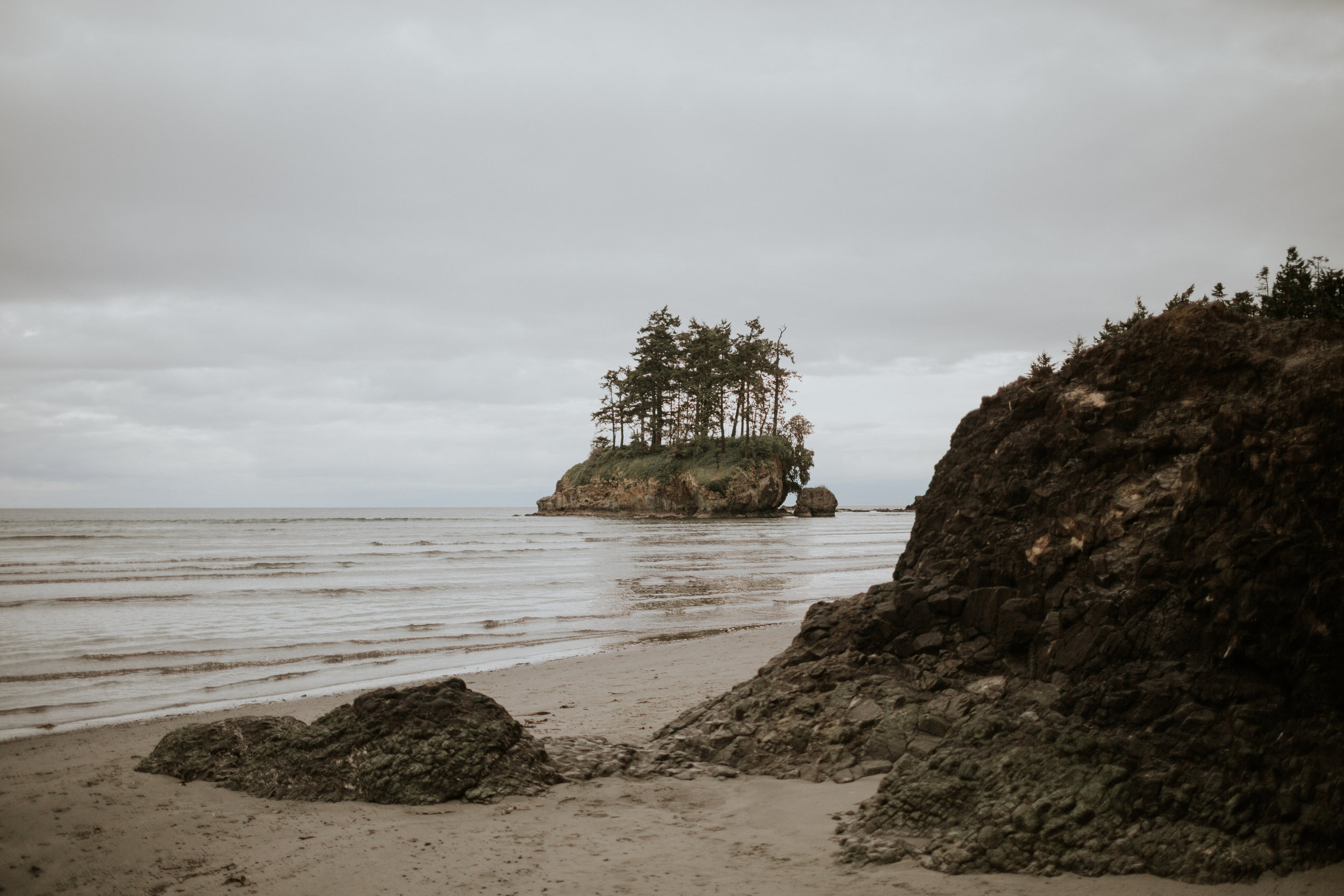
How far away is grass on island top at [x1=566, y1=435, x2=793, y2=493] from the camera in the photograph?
67.1 metres

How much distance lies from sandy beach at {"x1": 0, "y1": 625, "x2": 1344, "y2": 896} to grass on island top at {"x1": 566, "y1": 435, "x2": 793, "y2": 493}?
6179 centimetres

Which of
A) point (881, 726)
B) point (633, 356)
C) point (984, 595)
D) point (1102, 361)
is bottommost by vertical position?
point (881, 726)

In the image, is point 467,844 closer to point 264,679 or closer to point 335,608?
point 264,679

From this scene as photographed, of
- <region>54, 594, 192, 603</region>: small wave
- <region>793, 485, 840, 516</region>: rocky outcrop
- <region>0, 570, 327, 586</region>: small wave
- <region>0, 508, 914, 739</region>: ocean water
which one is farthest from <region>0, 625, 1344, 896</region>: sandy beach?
<region>793, 485, 840, 516</region>: rocky outcrop

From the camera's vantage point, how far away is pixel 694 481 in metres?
68.1

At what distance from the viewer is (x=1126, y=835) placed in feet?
11.1

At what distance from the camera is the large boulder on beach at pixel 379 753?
4.71 meters

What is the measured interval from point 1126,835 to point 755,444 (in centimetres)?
6596

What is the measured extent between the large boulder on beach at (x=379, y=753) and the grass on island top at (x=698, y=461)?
61.4 meters

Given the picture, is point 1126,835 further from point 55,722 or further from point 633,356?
point 633,356

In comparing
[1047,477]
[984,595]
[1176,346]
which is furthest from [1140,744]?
[1176,346]

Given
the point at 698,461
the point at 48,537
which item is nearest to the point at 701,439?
the point at 698,461

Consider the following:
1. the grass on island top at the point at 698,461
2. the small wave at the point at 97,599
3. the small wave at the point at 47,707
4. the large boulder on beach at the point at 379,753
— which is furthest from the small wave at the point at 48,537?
the large boulder on beach at the point at 379,753

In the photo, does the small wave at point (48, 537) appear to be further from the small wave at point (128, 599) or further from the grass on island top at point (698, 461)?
the grass on island top at point (698, 461)
